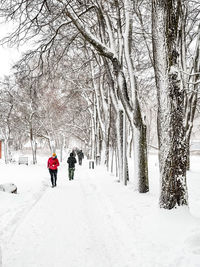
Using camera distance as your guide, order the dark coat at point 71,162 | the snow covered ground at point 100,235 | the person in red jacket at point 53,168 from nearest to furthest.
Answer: the snow covered ground at point 100,235 → the person in red jacket at point 53,168 → the dark coat at point 71,162

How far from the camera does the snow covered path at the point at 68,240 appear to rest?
11.8 ft

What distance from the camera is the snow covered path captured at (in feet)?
11.8

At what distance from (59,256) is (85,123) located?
31.1 m

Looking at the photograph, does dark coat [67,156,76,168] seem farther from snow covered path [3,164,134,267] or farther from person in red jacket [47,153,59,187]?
snow covered path [3,164,134,267]

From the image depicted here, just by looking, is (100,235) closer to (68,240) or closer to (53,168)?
(68,240)

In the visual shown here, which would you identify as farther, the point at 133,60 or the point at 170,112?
the point at 133,60

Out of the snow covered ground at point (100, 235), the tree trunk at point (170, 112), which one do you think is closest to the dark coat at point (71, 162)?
the snow covered ground at point (100, 235)

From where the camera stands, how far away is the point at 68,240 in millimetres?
4340

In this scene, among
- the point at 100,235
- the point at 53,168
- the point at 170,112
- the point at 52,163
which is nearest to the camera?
the point at 100,235

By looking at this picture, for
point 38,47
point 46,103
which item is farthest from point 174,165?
point 46,103

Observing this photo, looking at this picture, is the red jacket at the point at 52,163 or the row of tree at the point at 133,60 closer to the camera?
the row of tree at the point at 133,60

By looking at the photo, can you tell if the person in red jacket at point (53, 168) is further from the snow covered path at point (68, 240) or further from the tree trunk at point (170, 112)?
the tree trunk at point (170, 112)

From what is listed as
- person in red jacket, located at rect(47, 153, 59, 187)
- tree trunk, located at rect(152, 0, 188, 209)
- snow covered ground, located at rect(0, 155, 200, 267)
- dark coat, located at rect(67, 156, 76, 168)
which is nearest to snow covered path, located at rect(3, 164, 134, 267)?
snow covered ground, located at rect(0, 155, 200, 267)

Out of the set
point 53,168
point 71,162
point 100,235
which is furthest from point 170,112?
point 71,162
